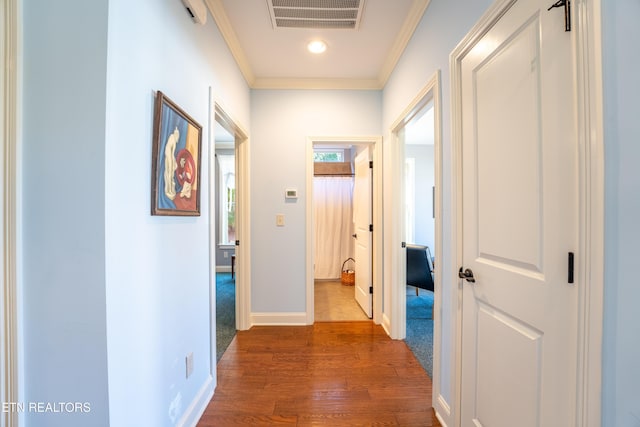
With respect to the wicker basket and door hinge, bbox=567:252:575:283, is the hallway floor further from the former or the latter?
door hinge, bbox=567:252:575:283

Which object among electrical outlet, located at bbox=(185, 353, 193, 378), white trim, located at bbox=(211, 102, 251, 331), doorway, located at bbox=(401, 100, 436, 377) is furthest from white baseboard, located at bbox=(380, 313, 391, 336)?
electrical outlet, located at bbox=(185, 353, 193, 378)

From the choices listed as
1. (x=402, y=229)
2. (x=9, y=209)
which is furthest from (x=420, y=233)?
(x=9, y=209)

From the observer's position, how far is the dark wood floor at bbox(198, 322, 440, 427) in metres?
1.53

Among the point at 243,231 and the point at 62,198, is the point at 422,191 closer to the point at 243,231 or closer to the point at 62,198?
the point at 243,231

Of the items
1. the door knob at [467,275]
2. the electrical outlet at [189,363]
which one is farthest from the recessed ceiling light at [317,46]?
the electrical outlet at [189,363]

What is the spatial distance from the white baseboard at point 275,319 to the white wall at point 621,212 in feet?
7.88

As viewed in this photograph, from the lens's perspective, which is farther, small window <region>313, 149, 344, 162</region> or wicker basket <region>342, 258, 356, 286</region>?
small window <region>313, 149, 344, 162</region>

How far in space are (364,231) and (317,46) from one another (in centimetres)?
194

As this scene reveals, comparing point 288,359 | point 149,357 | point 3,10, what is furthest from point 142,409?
point 3,10

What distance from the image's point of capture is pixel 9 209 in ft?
Result: 2.70

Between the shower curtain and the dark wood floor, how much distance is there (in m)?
2.19

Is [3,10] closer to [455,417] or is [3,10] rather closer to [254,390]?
[254,390]

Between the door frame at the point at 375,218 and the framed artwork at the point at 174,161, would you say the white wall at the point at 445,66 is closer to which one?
the door frame at the point at 375,218

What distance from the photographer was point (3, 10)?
0.82 meters
